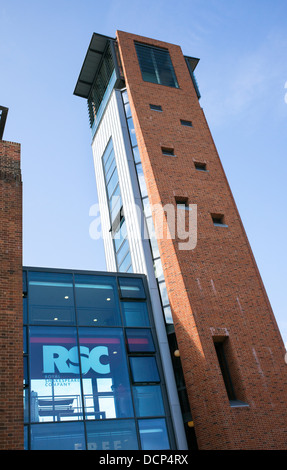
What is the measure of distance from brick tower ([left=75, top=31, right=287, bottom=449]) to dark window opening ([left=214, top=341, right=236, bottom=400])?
0.13ft

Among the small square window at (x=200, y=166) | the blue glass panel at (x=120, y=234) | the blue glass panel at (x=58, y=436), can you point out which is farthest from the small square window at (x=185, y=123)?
the blue glass panel at (x=58, y=436)

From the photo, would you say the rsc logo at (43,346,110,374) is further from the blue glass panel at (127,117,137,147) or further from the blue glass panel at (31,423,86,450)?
the blue glass panel at (127,117,137,147)

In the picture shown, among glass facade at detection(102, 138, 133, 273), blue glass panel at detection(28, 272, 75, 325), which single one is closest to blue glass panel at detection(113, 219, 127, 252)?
glass facade at detection(102, 138, 133, 273)

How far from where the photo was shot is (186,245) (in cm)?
1923

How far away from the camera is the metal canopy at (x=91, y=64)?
29.0 meters

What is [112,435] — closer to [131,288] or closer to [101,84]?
[131,288]

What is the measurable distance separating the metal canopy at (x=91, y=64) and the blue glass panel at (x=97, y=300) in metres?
17.8

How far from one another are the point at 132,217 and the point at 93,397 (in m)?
9.31

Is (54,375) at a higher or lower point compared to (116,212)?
lower

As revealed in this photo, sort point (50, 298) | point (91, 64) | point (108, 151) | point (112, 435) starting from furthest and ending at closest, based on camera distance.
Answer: point (91, 64), point (108, 151), point (50, 298), point (112, 435)

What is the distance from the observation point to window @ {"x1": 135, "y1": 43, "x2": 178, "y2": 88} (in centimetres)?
2684

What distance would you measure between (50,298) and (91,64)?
20.0 meters

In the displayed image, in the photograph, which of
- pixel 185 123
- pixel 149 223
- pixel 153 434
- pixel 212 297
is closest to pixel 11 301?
pixel 153 434
